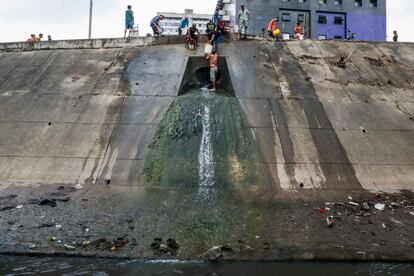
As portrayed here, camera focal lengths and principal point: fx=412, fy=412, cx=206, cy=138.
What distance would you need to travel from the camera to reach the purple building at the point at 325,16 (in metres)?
47.8

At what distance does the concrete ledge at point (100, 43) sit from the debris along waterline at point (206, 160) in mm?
5390

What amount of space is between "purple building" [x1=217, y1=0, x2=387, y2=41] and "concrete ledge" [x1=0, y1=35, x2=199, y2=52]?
32.7m

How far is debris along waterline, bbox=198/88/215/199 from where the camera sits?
29.2 ft

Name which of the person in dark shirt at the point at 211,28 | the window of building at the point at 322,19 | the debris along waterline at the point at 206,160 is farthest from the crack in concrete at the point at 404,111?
the window of building at the point at 322,19

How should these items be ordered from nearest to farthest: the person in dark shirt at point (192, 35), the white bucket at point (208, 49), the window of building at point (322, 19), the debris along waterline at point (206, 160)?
the debris along waterline at point (206, 160) < the white bucket at point (208, 49) < the person in dark shirt at point (192, 35) < the window of building at point (322, 19)

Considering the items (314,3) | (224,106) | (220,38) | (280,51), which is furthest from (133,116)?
(314,3)

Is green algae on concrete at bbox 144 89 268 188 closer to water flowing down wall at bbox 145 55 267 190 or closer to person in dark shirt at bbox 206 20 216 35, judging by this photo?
water flowing down wall at bbox 145 55 267 190

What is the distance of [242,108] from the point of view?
11.6 m

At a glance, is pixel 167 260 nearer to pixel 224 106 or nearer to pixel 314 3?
pixel 224 106

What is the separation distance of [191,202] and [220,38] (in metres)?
8.50

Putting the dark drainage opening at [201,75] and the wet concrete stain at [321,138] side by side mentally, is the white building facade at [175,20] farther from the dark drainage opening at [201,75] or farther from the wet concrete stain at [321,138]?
the wet concrete stain at [321,138]

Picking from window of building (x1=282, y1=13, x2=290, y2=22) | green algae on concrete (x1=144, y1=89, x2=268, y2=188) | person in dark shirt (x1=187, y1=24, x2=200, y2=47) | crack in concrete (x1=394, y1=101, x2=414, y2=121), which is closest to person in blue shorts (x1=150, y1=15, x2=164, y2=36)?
person in dark shirt (x1=187, y1=24, x2=200, y2=47)

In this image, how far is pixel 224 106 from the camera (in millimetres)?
11492

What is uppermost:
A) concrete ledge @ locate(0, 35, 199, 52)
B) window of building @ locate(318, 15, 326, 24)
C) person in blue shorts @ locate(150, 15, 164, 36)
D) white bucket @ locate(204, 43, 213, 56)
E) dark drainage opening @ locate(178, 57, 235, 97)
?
window of building @ locate(318, 15, 326, 24)
